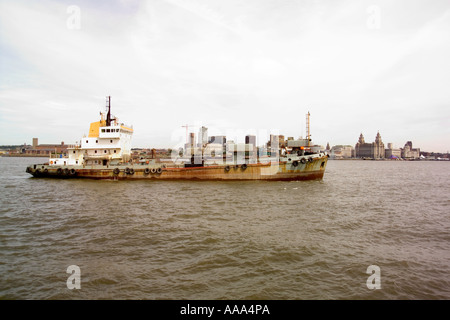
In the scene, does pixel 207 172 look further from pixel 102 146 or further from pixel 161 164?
pixel 102 146

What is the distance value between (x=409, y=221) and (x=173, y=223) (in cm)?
1479

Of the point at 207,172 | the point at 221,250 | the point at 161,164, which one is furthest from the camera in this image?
the point at 161,164

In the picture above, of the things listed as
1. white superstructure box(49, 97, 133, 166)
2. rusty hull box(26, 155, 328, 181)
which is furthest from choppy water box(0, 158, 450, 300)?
white superstructure box(49, 97, 133, 166)

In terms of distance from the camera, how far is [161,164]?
3412 cm

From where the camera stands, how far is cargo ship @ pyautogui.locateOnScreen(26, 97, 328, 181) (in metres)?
32.0

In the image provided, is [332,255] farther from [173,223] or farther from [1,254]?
A: [1,254]

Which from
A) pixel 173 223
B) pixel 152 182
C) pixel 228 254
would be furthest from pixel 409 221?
pixel 152 182

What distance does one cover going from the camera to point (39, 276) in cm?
798

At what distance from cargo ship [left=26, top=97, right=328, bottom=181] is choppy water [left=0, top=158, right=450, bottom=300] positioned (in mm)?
12944

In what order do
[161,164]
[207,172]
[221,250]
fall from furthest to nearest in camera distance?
[161,164], [207,172], [221,250]

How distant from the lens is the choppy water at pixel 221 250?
742cm

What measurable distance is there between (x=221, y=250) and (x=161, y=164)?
25.7 metres

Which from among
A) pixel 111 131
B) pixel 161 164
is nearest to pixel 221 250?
pixel 161 164
